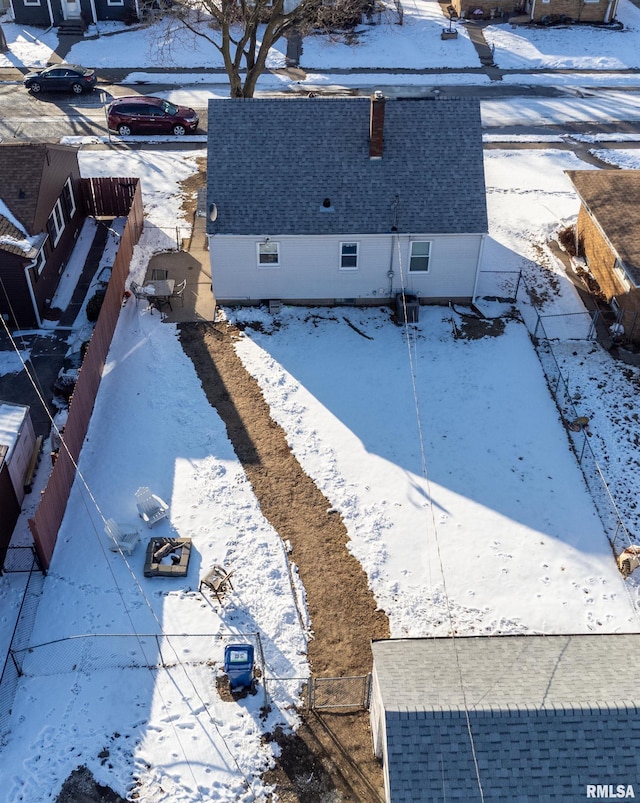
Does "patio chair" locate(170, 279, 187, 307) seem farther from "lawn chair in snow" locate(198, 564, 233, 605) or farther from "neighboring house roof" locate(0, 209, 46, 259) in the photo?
"lawn chair in snow" locate(198, 564, 233, 605)

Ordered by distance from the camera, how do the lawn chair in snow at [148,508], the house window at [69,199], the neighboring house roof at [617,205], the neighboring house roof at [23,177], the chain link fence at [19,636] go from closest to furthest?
the chain link fence at [19,636], the lawn chair in snow at [148,508], the neighboring house roof at [617,205], the neighboring house roof at [23,177], the house window at [69,199]

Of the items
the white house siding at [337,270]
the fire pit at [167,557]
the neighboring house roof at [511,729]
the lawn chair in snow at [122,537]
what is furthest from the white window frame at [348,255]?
the neighboring house roof at [511,729]

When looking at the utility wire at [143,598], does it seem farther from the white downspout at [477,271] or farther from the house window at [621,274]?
the house window at [621,274]

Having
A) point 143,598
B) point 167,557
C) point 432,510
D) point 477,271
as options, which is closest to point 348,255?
point 477,271

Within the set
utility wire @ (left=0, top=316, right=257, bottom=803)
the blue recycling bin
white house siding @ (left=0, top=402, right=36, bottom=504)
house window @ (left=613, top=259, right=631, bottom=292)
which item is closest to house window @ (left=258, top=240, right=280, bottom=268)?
utility wire @ (left=0, top=316, right=257, bottom=803)

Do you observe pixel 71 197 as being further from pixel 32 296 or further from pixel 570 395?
pixel 570 395
